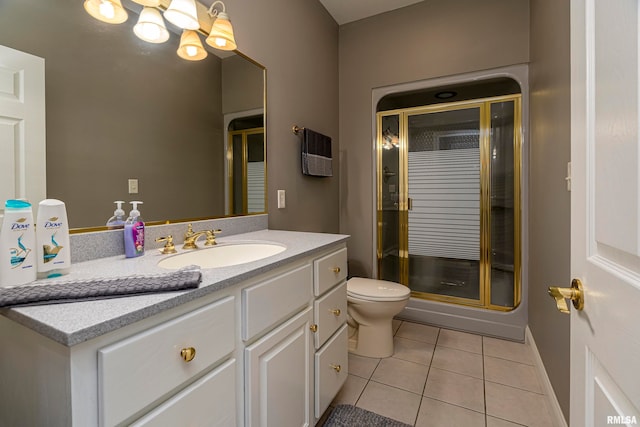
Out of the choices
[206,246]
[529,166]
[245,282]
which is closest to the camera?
[245,282]

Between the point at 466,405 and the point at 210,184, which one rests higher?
the point at 210,184

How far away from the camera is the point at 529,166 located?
2.12 m

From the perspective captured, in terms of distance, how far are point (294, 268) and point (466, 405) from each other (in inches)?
49.4

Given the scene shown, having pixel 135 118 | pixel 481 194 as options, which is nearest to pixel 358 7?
pixel 481 194

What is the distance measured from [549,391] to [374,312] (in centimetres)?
96

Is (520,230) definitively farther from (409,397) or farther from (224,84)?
(224,84)

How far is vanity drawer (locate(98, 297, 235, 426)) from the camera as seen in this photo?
520mm

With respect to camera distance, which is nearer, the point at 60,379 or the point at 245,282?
the point at 60,379

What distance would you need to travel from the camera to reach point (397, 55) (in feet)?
8.14

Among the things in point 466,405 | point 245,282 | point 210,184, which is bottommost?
point 466,405

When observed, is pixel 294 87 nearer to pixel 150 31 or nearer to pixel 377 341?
pixel 150 31

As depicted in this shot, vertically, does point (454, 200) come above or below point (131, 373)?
above

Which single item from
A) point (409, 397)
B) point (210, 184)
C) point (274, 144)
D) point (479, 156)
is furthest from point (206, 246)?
point (479, 156)

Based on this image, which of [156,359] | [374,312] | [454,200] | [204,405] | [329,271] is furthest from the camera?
[454,200]
